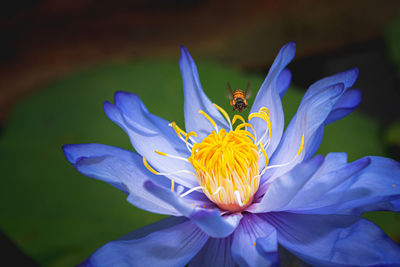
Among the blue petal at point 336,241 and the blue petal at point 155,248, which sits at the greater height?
the blue petal at point 155,248

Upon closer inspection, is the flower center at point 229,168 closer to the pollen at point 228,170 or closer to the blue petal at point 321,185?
the pollen at point 228,170

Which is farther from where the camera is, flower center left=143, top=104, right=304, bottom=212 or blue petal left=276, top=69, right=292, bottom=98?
blue petal left=276, top=69, right=292, bottom=98

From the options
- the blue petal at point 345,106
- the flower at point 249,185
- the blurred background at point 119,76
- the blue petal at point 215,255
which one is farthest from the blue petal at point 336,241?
the blurred background at point 119,76

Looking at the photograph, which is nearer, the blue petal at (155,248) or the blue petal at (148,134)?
the blue petal at (155,248)

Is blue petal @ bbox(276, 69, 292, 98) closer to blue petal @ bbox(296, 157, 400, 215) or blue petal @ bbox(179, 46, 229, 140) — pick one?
blue petal @ bbox(179, 46, 229, 140)

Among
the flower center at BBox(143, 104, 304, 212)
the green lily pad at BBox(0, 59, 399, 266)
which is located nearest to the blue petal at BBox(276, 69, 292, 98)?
the flower center at BBox(143, 104, 304, 212)
